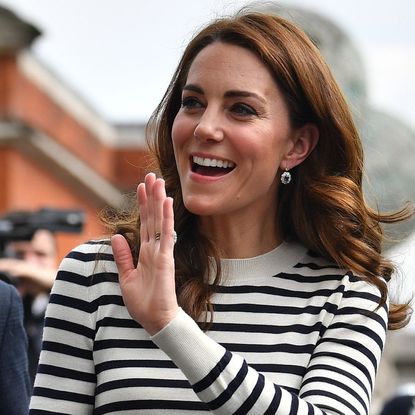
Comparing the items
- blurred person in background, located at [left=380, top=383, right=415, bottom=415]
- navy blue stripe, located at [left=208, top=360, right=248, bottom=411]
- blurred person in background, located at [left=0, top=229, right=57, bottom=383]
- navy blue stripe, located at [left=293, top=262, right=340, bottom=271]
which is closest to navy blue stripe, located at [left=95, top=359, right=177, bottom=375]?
navy blue stripe, located at [left=208, top=360, right=248, bottom=411]

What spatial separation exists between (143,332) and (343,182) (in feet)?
2.12

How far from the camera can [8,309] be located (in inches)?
157

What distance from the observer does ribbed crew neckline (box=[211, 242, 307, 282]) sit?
Result: 352 cm

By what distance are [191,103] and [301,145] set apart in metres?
0.34

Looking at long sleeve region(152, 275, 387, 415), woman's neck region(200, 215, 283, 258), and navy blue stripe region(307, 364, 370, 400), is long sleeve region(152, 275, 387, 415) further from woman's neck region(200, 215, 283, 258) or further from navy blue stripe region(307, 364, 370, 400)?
woman's neck region(200, 215, 283, 258)

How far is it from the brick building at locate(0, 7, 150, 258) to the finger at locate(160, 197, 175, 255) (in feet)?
37.5

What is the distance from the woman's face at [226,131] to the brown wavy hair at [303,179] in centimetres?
5

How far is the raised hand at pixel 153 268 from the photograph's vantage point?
309 centimetres

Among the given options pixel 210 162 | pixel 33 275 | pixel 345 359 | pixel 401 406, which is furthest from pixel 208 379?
pixel 33 275

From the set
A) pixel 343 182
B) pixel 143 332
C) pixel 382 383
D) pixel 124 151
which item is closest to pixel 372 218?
pixel 343 182

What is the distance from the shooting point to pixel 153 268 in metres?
3.14

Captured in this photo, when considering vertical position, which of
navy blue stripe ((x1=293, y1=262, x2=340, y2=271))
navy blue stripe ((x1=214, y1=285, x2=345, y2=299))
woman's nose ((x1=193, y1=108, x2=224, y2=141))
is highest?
woman's nose ((x1=193, y1=108, x2=224, y2=141))

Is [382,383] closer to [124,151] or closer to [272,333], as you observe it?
[124,151]

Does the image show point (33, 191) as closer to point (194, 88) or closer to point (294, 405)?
point (194, 88)
